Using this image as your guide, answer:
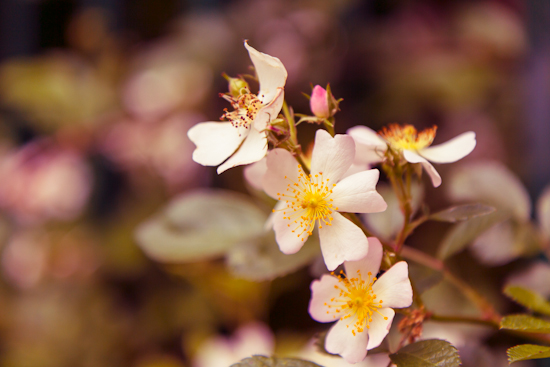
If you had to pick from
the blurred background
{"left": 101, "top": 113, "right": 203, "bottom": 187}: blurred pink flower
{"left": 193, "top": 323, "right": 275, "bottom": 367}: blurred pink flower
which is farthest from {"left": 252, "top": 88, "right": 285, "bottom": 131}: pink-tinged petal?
{"left": 101, "top": 113, "right": 203, "bottom": 187}: blurred pink flower

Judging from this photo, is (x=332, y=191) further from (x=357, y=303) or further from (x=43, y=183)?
(x=43, y=183)

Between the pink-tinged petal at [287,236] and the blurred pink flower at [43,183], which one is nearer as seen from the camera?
the pink-tinged petal at [287,236]

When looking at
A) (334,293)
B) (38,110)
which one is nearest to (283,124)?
(334,293)

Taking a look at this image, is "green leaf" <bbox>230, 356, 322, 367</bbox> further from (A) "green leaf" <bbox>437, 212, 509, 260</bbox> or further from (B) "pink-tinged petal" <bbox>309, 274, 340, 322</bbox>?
(A) "green leaf" <bbox>437, 212, 509, 260</bbox>

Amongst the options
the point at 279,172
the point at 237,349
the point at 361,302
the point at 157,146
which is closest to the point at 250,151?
the point at 279,172

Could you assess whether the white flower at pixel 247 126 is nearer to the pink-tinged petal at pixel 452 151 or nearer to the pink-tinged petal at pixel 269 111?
the pink-tinged petal at pixel 269 111

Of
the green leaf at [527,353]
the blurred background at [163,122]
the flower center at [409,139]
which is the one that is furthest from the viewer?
the blurred background at [163,122]

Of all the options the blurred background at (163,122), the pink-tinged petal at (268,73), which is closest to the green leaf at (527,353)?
the pink-tinged petal at (268,73)
